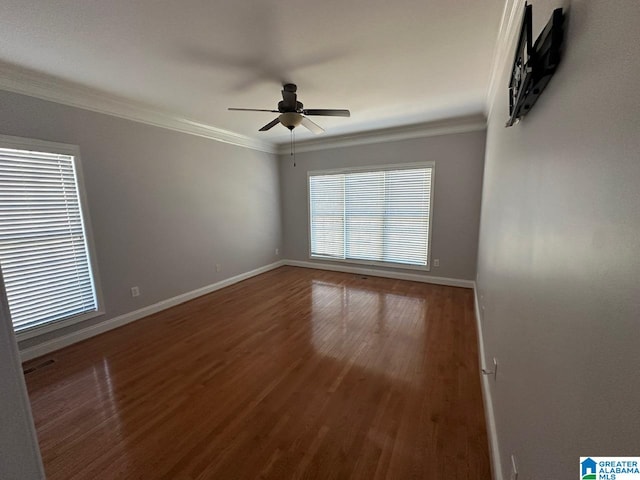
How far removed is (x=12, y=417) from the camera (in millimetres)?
673

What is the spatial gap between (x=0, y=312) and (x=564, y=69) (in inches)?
64.9

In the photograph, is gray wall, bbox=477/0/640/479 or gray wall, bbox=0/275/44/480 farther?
gray wall, bbox=0/275/44/480

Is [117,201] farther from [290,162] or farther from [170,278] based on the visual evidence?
[290,162]

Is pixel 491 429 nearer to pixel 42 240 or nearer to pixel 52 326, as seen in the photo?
pixel 52 326

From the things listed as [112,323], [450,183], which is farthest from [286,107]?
[112,323]

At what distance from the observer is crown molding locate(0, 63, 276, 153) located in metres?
2.25

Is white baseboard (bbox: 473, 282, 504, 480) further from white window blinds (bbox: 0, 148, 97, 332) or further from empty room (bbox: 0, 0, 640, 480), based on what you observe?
white window blinds (bbox: 0, 148, 97, 332)

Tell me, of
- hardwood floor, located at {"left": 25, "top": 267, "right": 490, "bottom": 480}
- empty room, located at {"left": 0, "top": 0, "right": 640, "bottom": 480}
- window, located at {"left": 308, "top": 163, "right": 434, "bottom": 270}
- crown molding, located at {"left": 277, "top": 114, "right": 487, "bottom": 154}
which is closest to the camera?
empty room, located at {"left": 0, "top": 0, "right": 640, "bottom": 480}

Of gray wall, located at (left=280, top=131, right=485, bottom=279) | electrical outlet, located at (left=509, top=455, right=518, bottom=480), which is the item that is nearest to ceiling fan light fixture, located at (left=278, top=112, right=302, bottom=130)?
gray wall, located at (left=280, top=131, right=485, bottom=279)

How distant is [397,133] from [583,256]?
13.9 feet

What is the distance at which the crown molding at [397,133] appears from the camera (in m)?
3.82

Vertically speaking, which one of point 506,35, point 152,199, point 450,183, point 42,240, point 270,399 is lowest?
point 270,399

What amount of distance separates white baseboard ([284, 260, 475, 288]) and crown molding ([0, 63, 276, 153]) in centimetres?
302

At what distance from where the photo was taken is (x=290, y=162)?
548cm
